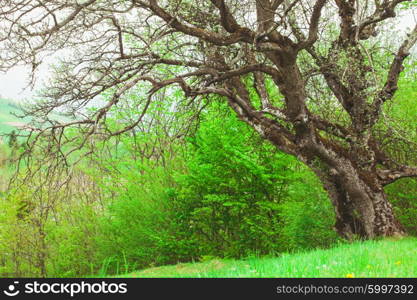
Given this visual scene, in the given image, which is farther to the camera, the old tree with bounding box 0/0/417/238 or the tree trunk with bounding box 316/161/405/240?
the tree trunk with bounding box 316/161/405/240

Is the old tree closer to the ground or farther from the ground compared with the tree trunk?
farther from the ground

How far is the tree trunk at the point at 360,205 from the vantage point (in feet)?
33.0

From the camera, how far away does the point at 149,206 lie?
706 inches

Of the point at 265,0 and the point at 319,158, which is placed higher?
the point at 265,0

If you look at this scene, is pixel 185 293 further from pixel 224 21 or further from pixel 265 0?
pixel 265 0

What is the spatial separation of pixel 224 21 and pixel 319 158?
4163 mm

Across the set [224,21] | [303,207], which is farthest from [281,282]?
[303,207]

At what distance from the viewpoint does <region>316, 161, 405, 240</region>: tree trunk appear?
10.1 meters

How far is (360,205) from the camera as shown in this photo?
10203mm

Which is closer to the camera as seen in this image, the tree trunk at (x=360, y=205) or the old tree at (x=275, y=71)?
the old tree at (x=275, y=71)

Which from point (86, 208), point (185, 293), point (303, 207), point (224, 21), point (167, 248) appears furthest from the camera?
point (86, 208)

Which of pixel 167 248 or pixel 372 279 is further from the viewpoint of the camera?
pixel 167 248

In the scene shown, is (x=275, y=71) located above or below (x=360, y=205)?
above

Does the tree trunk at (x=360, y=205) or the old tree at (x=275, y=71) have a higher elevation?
the old tree at (x=275, y=71)
